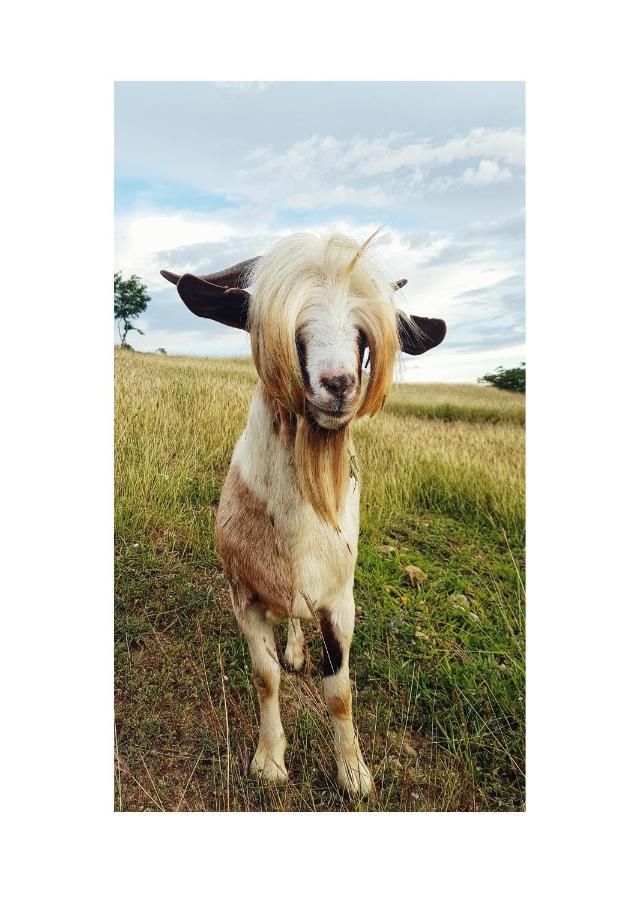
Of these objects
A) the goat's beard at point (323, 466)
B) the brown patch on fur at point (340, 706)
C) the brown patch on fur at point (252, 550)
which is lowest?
the brown patch on fur at point (340, 706)

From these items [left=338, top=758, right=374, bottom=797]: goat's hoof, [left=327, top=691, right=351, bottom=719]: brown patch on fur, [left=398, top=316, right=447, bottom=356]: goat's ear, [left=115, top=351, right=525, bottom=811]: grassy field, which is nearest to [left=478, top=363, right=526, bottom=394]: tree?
[left=115, top=351, right=525, bottom=811]: grassy field

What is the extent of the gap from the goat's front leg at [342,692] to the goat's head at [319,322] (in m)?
0.61

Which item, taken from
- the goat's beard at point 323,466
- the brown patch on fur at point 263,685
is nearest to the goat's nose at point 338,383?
the goat's beard at point 323,466

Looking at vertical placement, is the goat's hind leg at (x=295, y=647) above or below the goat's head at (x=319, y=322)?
below

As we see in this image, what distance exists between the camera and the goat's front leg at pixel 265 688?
197cm

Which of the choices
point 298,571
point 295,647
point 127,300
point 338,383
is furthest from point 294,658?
point 127,300

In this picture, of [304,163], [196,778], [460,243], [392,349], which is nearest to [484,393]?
[460,243]

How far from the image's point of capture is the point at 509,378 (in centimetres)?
240

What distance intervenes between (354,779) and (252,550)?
80cm

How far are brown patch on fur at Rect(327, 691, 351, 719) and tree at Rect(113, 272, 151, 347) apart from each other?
1395 mm

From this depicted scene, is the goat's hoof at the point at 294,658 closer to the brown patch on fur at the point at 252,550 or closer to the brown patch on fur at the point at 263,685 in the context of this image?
the brown patch on fur at the point at 263,685

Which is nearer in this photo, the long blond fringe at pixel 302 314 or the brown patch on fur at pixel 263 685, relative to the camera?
the long blond fringe at pixel 302 314

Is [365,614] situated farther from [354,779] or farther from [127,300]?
[127,300]

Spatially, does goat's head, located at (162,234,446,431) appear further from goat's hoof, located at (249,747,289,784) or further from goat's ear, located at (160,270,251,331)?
goat's hoof, located at (249,747,289,784)
